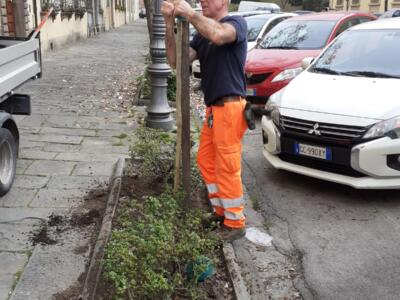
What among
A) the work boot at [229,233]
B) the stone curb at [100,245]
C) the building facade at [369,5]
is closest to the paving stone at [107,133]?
the stone curb at [100,245]

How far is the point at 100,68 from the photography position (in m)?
14.7

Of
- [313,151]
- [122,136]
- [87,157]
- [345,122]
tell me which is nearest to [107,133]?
[122,136]

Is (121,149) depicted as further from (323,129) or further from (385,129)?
(385,129)

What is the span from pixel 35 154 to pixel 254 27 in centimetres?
807

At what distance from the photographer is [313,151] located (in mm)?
5160

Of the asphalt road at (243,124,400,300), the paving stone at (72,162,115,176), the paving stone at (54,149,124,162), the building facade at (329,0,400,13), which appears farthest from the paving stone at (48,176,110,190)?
the building facade at (329,0,400,13)

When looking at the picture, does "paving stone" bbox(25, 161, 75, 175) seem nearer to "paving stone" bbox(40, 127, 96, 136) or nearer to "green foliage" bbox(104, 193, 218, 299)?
"paving stone" bbox(40, 127, 96, 136)

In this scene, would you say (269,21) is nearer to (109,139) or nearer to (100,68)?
(100,68)

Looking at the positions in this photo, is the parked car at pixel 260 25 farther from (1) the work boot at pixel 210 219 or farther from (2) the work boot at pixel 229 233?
(2) the work boot at pixel 229 233

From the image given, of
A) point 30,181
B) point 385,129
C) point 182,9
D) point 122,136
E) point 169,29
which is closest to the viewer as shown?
point 182,9

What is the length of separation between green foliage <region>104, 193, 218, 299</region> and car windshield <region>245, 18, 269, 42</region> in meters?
9.26

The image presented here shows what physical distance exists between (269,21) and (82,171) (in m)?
8.43

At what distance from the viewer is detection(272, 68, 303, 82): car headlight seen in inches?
342

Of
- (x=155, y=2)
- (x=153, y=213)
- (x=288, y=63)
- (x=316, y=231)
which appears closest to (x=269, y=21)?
(x=288, y=63)
